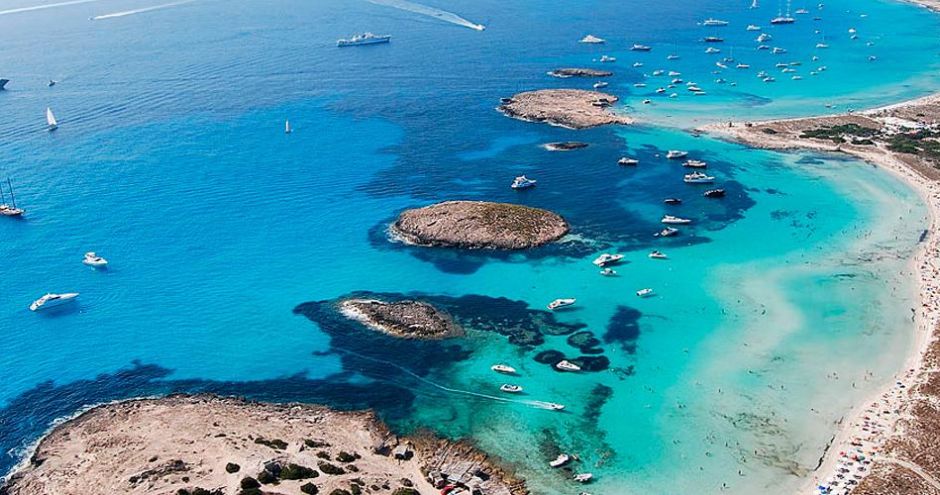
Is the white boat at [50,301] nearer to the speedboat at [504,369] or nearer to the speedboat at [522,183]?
the speedboat at [504,369]

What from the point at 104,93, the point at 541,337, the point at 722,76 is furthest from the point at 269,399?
the point at 722,76

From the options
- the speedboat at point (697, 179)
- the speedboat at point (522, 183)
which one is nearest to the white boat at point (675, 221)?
the speedboat at point (697, 179)

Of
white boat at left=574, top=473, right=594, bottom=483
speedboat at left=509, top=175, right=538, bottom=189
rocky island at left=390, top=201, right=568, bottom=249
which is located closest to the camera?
white boat at left=574, top=473, right=594, bottom=483

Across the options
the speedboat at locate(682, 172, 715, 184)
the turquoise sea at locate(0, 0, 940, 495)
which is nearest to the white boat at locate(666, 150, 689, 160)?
the turquoise sea at locate(0, 0, 940, 495)

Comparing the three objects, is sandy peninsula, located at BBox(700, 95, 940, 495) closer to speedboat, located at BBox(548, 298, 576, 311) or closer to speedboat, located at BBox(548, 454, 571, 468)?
speedboat, located at BBox(548, 454, 571, 468)

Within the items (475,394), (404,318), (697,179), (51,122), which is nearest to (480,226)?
(404,318)
